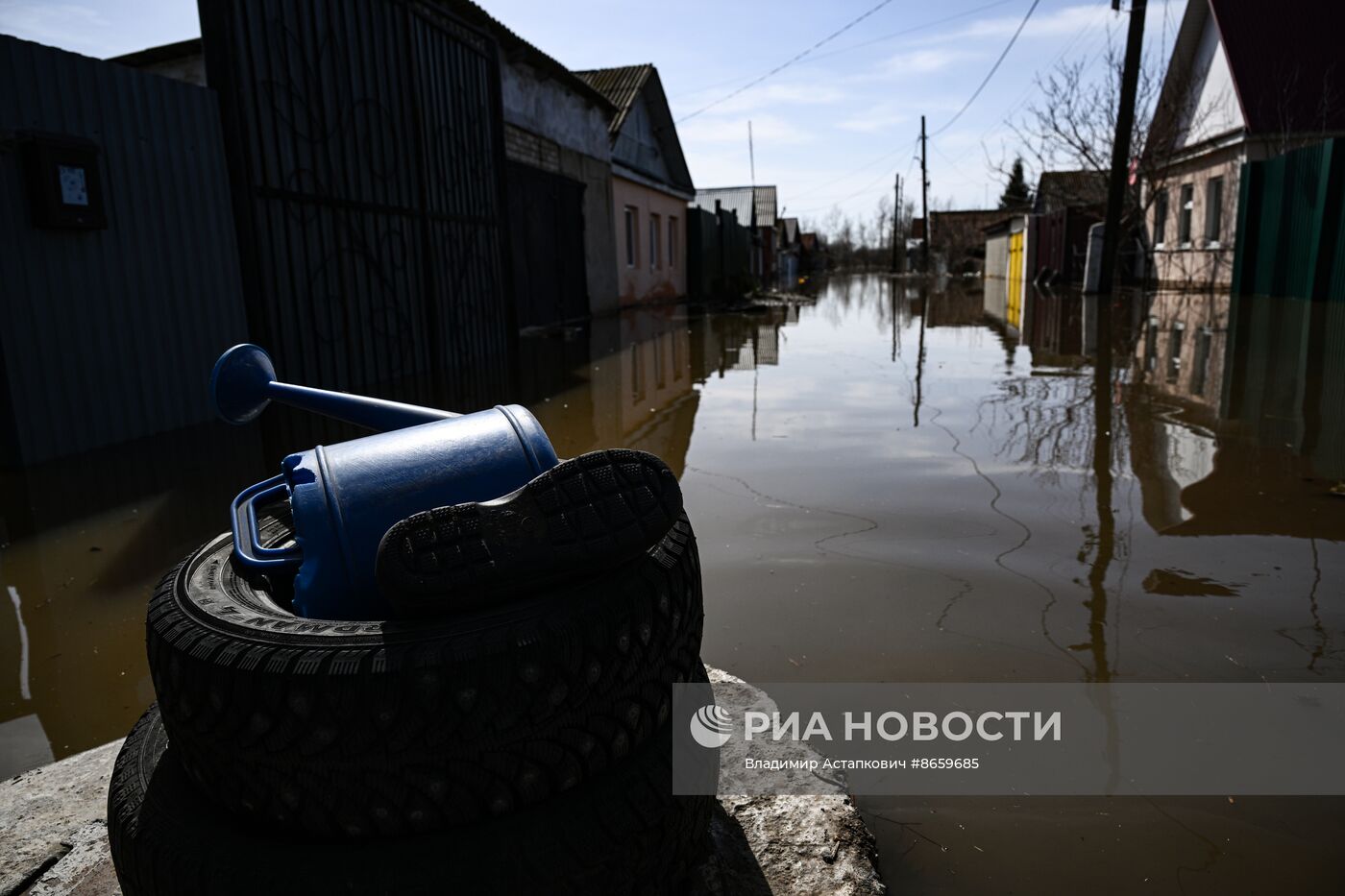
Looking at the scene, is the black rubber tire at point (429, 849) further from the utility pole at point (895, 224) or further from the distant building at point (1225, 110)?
the utility pole at point (895, 224)

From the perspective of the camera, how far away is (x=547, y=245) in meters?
14.5

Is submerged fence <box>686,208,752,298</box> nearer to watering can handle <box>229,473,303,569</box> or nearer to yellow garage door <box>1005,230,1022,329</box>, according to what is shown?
yellow garage door <box>1005,230,1022,329</box>

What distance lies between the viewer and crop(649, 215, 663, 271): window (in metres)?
22.0

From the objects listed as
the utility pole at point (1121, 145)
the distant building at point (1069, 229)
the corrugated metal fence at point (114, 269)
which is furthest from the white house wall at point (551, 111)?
the distant building at point (1069, 229)

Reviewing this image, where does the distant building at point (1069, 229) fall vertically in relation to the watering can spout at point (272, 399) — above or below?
above

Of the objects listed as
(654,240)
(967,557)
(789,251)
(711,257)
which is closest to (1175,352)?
(967,557)

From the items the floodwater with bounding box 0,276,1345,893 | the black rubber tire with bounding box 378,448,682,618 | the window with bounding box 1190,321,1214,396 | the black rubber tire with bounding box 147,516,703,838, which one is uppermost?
the black rubber tire with bounding box 378,448,682,618

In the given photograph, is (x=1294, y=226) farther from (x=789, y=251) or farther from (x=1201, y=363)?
(x=789, y=251)

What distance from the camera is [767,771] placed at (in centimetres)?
186

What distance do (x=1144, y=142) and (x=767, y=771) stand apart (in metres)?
24.6

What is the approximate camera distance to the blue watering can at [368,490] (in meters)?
1.33

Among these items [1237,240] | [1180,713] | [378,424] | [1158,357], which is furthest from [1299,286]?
[378,424]

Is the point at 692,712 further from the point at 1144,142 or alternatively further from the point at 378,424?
the point at 1144,142

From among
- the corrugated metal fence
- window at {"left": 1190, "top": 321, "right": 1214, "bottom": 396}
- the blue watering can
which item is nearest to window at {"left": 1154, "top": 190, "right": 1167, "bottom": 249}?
window at {"left": 1190, "top": 321, "right": 1214, "bottom": 396}
